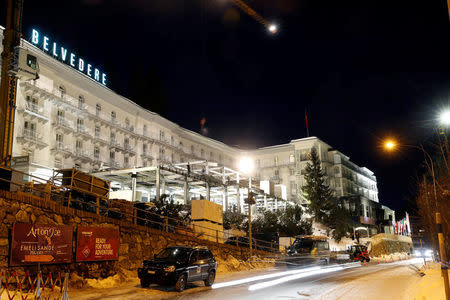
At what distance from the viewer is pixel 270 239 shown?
3900 centimetres

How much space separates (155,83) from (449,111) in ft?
226

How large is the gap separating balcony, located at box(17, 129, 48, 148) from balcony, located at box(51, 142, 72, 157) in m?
1.77

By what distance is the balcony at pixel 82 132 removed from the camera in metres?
51.2

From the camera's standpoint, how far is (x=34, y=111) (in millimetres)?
44875

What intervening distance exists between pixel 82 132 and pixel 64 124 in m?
3.07

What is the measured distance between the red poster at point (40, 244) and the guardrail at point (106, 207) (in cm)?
102

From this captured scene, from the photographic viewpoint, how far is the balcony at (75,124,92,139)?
51.2 meters

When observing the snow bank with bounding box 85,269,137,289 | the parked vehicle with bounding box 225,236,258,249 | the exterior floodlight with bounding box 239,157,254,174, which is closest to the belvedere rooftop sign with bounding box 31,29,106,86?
the exterior floodlight with bounding box 239,157,254,174

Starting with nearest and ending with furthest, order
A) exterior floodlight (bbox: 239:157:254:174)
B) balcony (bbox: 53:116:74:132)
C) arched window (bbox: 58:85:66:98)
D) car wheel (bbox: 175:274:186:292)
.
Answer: car wheel (bbox: 175:274:186:292), balcony (bbox: 53:116:74:132), arched window (bbox: 58:85:66:98), exterior floodlight (bbox: 239:157:254:174)

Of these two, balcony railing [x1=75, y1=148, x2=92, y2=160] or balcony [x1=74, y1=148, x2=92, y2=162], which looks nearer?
balcony [x1=74, y1=148, x2=92, y2=162]

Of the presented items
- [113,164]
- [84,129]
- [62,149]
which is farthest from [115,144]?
[62,149]

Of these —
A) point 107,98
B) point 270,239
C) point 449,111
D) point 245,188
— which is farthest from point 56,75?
point 449,111

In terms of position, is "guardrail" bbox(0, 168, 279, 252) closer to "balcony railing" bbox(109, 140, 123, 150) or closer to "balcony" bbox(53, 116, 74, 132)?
"balcony" bbox(53, 116, 74, 132)

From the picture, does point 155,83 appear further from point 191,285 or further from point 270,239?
point 191,285
